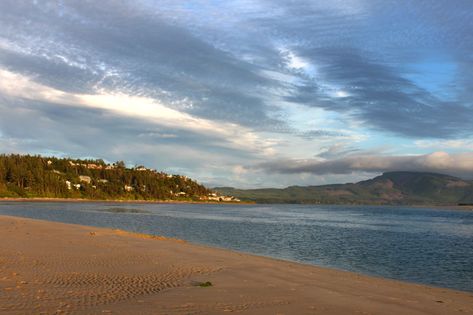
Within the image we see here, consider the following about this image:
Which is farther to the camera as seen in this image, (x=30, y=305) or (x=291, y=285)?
(x=291, y=285)

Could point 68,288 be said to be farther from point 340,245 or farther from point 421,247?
Answer: point 421,247

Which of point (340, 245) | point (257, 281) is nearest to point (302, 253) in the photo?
point (340, 245)

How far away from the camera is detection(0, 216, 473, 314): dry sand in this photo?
14852 mm

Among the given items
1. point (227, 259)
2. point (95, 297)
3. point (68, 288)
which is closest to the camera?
point (95, 297)

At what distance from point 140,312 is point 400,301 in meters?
11.7

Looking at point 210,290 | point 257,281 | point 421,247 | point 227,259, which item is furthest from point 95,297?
point 421,247

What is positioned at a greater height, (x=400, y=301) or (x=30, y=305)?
(x=30, y=305)

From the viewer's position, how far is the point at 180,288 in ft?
60.8

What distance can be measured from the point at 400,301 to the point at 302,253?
22.1m

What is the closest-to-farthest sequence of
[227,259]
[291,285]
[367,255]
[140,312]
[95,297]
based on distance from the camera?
[140,312]
[95,297]
[291,285]
[227,259]
[367,255]

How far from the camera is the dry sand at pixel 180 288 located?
14852 millimetres

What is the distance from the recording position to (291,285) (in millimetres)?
20734

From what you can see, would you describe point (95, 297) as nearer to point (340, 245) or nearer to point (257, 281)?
point (257, 281)

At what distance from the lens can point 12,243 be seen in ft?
102
